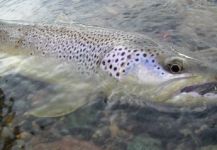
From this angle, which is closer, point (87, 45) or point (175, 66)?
point (175, 66)

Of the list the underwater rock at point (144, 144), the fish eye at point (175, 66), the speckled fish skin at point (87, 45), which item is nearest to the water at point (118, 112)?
the underwater rock at point (144, 144)

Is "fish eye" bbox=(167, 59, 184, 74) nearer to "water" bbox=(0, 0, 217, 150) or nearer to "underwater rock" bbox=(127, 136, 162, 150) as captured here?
"water" bbox=(0, 0, 217, 150)

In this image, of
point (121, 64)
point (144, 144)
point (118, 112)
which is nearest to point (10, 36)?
point (121, 64)

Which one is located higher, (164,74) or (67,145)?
(164,74)

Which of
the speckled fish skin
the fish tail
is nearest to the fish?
the speckled fish skin

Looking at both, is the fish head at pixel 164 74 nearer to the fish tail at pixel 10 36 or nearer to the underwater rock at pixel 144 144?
the underwater rock at pixel 144 144

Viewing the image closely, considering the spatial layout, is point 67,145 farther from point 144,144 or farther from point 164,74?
point 164,74

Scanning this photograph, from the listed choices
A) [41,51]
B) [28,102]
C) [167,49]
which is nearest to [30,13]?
[41,51]
